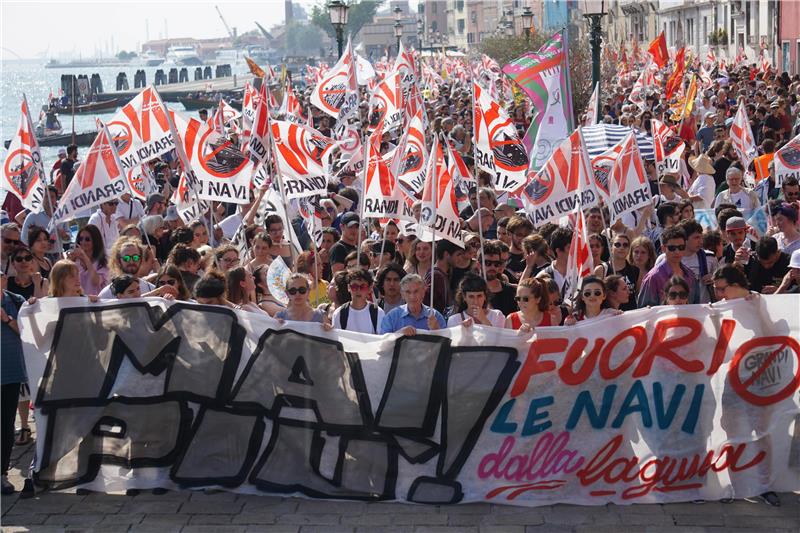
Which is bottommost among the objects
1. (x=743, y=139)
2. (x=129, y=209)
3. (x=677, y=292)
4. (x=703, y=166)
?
(x=677, y=292)

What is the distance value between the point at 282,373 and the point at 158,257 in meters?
4.65

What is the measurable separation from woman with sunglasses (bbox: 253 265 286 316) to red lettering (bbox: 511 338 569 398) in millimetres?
2090

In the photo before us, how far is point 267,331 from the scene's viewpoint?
7.48 m

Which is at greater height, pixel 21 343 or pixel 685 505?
pixel 21 343

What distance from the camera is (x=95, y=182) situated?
1035 centimetres

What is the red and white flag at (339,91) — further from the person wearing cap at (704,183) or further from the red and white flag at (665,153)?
the person wearing cap at (704,183)

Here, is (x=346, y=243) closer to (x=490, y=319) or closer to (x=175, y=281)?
(x=175, y=281)

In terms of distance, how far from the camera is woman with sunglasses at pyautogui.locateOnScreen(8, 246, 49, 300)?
8.66 m

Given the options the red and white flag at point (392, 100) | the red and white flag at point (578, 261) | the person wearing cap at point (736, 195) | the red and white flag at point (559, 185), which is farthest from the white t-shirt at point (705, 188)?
the red and white flag at point (392, 100)

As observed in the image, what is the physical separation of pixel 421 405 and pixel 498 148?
18.7 feet

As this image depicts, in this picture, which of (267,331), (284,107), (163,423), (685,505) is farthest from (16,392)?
(284,107)

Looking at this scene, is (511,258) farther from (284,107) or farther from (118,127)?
(284,107)

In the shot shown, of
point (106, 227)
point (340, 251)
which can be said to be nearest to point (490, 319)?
point (340, 251)

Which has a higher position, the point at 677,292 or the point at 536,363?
the point at 677,292
